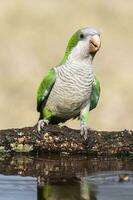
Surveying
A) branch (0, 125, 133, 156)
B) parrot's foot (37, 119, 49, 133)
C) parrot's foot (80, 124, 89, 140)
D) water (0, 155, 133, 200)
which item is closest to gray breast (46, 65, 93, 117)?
parrot's foot (37, 119, 49, 133)

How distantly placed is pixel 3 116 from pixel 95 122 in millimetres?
1459

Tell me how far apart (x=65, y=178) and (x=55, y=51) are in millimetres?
11113

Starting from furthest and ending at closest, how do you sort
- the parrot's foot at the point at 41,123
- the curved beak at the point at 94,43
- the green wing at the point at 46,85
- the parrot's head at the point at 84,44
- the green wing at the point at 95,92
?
the green wing at the point at 95,92
the green wing at the point at 46,85
the parrot's head at the point at 84,44
the curved beak at the point at 94,43
the parrot's foot at the point at 41,123

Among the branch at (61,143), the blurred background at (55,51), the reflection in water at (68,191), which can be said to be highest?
the blurred background at (55,51)

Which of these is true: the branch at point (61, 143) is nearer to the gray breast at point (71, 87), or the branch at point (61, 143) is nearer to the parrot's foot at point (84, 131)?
the parrot's foot at point (84, 131)

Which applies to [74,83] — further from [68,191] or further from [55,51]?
[55,51]

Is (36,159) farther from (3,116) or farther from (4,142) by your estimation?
(3,116)

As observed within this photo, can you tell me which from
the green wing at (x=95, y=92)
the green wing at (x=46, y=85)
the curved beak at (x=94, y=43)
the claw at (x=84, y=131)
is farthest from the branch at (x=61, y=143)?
the green wing at (x=95, y=92)

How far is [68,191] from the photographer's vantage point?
18.6ft

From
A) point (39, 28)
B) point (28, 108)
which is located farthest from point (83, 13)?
point (28, 108)

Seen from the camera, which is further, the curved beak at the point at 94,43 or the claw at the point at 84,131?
the curved beak at the point at 94,43

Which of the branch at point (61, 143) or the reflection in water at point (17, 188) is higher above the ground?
the branch at point (61, 143)

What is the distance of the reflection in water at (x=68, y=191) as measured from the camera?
18.0ft

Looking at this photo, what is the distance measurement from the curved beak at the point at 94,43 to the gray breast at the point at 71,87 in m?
0.27
